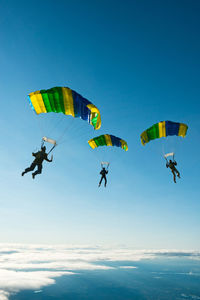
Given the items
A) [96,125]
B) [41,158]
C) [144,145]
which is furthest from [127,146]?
[41,158]

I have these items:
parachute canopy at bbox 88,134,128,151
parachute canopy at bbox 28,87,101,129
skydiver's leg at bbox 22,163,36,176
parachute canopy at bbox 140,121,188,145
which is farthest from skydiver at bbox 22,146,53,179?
parachute canopy at bbox 140,121,188,145

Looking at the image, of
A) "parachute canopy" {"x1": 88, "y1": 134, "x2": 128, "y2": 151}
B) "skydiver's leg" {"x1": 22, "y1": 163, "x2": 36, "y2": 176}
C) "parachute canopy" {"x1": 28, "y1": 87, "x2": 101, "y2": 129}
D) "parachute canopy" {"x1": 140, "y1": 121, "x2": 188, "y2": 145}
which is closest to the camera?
"parachute canopy" {"x1": 28, "y1": 87, "x2": 101, "y2": 129}

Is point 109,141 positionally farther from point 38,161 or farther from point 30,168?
point 30,168

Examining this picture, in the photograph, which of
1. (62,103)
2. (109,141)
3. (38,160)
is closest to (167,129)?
(109,141)

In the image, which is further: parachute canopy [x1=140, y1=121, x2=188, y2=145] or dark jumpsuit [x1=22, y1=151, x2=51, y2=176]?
parachute canopy [x1=140, y1=121, x2=188, y2=145]

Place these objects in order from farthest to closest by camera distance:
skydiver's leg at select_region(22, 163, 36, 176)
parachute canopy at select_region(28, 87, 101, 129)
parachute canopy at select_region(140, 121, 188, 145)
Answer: parachute canopy at select_region(140, 121, 188, 145), skydiver's leg at select_region(22, 163, 36, 176), parachute canopy at select_region(28, 87, 101, 129)

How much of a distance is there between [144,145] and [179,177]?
4.06 meters

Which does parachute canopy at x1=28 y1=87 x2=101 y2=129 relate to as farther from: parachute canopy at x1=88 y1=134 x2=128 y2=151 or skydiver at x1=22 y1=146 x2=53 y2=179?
parachute canopy at x1=88 y1=134 x2=128 y2=151

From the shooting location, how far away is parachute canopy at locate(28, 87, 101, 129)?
1103cm

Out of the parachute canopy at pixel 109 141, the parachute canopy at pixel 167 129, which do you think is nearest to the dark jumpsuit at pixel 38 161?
the parachute canopy at pixel 109 141

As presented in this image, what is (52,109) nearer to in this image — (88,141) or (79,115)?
(79,115)

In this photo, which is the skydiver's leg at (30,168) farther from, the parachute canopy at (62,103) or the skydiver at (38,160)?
the parachute canopy at (62,103)

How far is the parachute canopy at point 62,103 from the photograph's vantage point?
1103 cm

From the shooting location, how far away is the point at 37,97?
11.2 m
